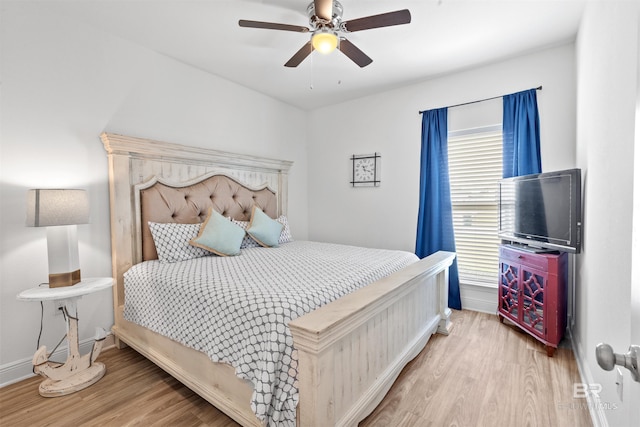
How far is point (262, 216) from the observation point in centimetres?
326

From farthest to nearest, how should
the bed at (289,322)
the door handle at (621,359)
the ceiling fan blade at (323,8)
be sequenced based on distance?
the ceiling fan blade at (323,8), the bed at (289,322), the door handle at (621,359)

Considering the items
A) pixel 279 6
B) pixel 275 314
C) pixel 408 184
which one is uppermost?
pixel 279 6

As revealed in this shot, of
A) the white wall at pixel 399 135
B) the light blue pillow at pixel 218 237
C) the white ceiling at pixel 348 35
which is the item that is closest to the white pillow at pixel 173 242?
the light blue pillow at pixel 218 237

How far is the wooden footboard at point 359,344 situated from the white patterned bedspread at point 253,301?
4.2 inches

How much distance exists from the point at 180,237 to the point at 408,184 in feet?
8.41

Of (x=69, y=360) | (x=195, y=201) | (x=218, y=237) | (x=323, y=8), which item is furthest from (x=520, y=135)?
(x=69, y=360)

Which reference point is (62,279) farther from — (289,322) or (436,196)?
(436,196)

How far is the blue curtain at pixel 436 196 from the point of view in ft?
10.8

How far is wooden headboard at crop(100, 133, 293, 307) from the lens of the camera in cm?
243

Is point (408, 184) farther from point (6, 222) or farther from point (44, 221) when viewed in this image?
point (6, 222)

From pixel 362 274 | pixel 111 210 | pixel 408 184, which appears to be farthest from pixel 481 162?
pixel 111 210

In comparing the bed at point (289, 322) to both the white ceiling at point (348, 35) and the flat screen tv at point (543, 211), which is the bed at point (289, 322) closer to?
the flat screen tv at point (543, 211)

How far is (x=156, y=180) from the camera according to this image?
2684 mm

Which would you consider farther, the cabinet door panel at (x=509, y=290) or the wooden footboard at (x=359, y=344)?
the cabinet door panel at (x=509, y=290)
